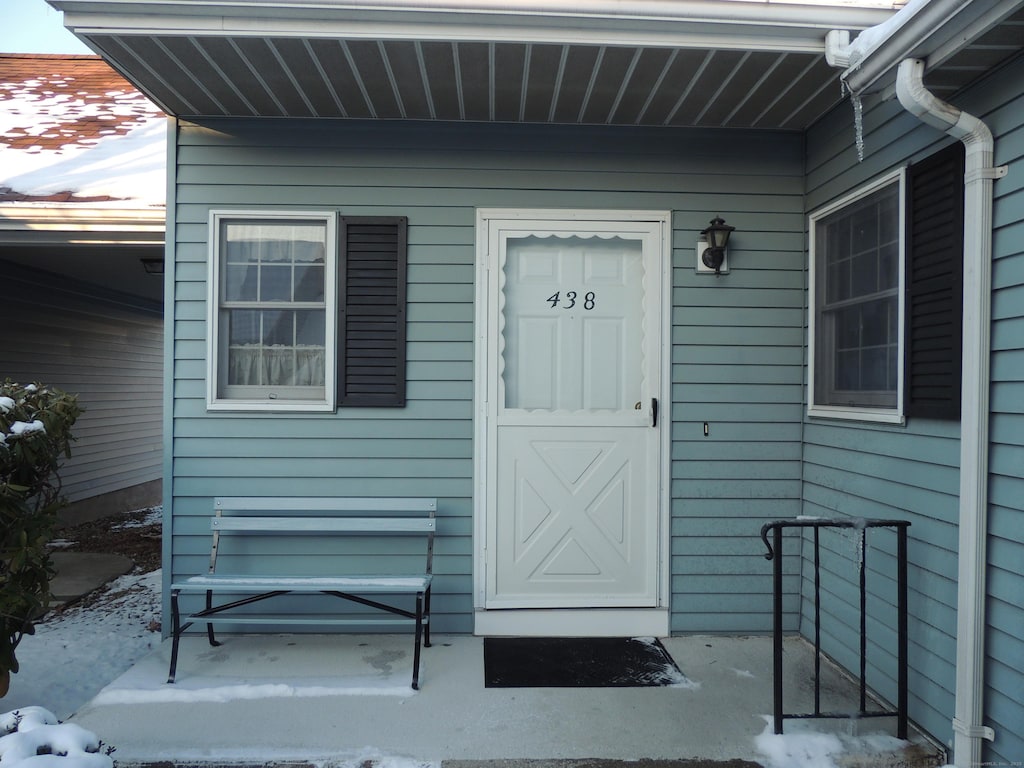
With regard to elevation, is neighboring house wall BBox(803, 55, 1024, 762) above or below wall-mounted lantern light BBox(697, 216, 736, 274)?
below

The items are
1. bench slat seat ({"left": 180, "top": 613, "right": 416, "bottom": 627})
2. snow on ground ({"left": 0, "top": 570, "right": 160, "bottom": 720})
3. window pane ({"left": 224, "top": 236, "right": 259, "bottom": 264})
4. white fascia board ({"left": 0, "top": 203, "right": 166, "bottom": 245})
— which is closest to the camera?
bench slat seat ({"left": 180, "top": 613, "right": 416, "bottom": 627})

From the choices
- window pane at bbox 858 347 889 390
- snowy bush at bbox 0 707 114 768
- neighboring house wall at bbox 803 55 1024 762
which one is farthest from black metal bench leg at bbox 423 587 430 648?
window pane at bbox 858 347 889 390

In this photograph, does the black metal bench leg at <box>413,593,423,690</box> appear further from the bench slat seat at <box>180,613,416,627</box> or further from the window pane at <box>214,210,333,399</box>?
the window pane at <box>214,210,333,399</box>

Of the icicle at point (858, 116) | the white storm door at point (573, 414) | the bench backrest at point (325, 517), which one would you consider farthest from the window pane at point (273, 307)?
the icicle at point (858, 116)

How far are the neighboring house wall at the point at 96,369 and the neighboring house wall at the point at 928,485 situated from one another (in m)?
6.12

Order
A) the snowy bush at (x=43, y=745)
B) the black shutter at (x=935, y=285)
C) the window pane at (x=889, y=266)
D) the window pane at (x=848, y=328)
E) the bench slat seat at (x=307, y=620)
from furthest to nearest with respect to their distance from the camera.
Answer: the window pane at (x=848, y=328)
the bench slat seat at (x=307, y=620)
the window pane at (x=889, y=266)
the black shutter at (x=935, y=285)
the snowy bush at (x=43, y=745)

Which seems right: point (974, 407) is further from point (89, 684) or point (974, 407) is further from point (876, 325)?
point (89, 684)

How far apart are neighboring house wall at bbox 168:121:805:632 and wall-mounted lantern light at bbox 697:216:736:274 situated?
0.05 m

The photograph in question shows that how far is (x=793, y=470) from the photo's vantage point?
12.4 feet

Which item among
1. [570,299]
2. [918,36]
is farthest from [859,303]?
[570,299]

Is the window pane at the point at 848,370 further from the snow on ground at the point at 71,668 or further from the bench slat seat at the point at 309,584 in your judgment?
the snow on ground at the point at 71,668

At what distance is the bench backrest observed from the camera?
356cm

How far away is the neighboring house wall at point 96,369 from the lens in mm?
6328

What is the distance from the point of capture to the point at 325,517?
371cm
